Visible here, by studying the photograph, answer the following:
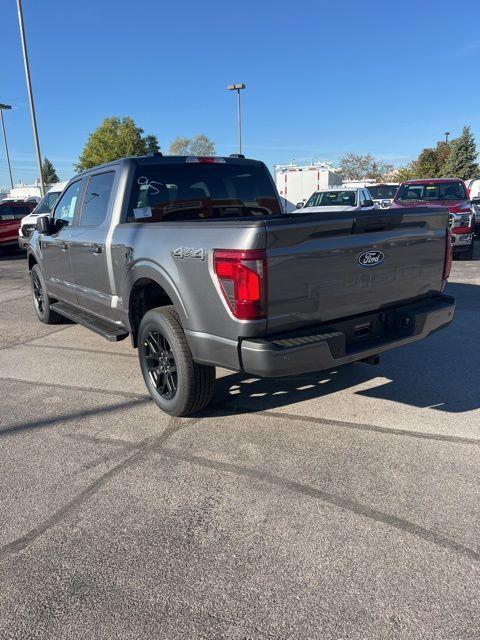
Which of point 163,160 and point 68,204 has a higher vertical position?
Answer: point 163,160

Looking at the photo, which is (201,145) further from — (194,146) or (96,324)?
(96,324)

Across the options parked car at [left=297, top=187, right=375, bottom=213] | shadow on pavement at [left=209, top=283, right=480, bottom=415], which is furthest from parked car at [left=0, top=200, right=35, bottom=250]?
shadow on pavement at [left=209, top=283, right=480, bottom=415]

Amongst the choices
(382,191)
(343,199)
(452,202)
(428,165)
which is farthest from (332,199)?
(428,165)

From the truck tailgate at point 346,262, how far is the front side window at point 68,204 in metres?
3.39

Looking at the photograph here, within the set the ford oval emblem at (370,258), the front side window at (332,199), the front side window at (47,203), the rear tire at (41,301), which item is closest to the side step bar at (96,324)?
the rear tire at (41,301)

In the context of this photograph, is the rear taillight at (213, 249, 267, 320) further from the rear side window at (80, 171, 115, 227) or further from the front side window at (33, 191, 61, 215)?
the front side window at (33, 191, 61, 215)

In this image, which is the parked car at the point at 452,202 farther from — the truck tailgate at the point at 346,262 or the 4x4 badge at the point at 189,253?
the 4x4 badge at the point at 189,253

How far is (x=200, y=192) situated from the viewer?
15.3 feet

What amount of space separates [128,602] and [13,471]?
1.49 m

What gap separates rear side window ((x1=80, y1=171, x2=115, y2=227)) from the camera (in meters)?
4.63

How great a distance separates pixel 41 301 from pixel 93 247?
10.0 ft

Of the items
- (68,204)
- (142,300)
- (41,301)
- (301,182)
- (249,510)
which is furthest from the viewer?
(301,182)

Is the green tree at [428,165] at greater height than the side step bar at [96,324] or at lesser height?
greater

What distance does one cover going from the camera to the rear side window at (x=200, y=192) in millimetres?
4379
